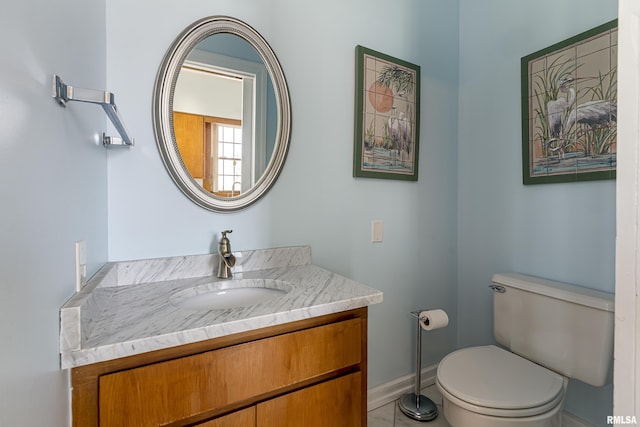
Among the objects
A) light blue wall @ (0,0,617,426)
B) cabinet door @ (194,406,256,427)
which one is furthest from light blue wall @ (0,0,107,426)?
cabinet door @ (194,406,256,427)

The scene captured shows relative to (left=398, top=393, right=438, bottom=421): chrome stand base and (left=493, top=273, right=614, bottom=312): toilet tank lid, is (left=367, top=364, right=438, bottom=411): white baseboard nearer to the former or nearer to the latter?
(left=398, top=393, right=438, bottom=421): chrome stand base

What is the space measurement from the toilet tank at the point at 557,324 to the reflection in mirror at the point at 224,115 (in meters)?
1.34

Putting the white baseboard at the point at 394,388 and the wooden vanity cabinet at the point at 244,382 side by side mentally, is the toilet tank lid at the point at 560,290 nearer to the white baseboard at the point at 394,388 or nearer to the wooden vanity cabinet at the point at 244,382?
the white baseboard at the point at 394,388

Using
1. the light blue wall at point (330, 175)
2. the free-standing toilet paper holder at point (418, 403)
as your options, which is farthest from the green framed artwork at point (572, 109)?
the free-standing toilet paper holder at point (418, 403)

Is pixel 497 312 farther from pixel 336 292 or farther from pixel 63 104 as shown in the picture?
pixel 63 104

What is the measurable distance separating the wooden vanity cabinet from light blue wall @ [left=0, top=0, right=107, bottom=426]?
85 mm

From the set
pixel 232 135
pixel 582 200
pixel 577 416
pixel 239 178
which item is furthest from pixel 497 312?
pixel 232 135

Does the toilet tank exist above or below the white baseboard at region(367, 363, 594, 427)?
above

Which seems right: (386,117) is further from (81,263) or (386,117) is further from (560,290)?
(81,263)

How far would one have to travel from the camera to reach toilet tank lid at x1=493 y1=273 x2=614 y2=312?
1.20m

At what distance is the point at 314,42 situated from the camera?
4.84 ft

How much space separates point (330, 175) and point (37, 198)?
45.9 inches

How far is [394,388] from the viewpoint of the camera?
175 centimetres

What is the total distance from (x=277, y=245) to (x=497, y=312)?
1.16 m
